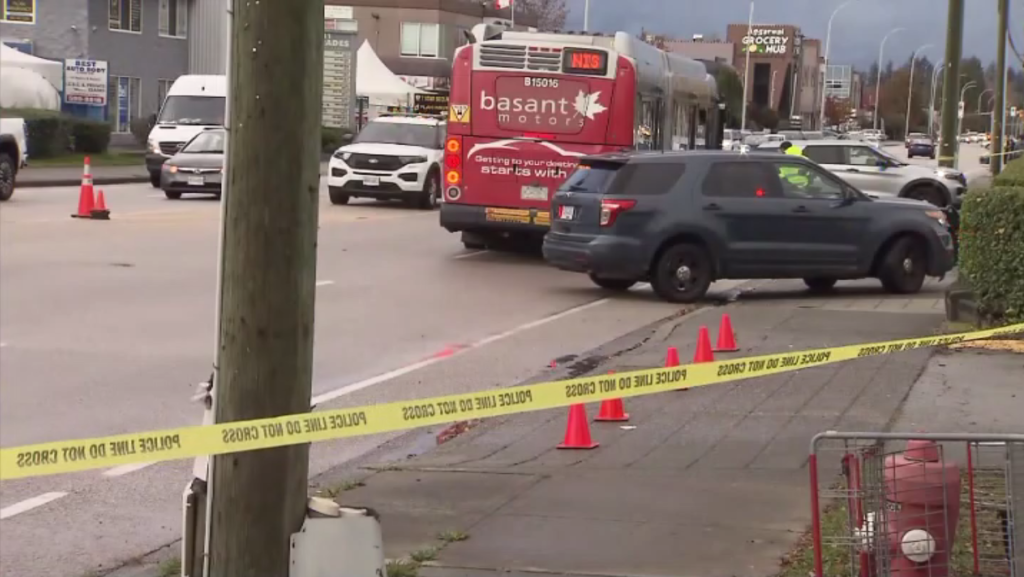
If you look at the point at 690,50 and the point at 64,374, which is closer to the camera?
the point at 64,374

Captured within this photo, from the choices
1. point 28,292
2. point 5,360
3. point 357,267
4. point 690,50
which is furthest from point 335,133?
point 690,50

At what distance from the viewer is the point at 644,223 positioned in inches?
657

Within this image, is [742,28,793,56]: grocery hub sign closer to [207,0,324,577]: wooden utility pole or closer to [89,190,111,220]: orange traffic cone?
[89,190,111,220]: orange traffic cone

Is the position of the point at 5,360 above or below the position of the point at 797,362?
below

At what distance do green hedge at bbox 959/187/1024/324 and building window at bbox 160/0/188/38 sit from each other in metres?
46.1

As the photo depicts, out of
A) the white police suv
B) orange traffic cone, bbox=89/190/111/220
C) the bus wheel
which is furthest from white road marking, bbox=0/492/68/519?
the white police suv

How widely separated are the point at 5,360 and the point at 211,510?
7.37 metres

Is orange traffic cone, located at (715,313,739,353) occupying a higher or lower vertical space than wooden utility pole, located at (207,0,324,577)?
lower

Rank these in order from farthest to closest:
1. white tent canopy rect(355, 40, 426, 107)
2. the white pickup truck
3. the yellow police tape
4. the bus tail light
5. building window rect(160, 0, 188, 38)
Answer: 1. white tent canopy rect(355, 40, 426, 107)
2. building window rect(160, 0, 188, 38)
3. the white pickup truck
4. the bus tail light
5. the yellow police tape

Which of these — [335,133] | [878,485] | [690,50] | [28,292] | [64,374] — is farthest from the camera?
[690,50]

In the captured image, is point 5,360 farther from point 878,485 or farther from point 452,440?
point 878,485

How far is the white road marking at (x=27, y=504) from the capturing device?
7.69 m

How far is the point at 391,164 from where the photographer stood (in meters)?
28.9

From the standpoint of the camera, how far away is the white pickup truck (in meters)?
26.5
